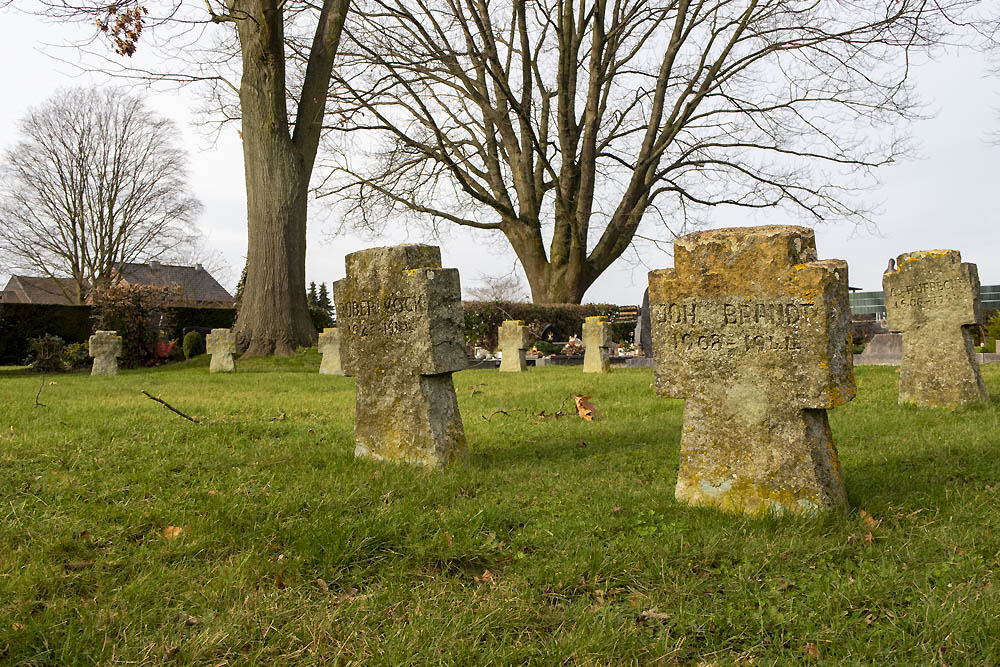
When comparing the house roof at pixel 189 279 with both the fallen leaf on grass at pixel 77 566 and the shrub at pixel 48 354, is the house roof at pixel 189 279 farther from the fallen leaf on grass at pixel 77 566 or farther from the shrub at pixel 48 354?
the fallen leaf on grass at pixel 77 566

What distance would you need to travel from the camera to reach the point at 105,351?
611 inches

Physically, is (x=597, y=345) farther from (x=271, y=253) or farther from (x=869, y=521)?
(x=869, y=521)

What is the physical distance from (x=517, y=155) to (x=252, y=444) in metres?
19.7

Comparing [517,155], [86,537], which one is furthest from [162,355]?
[86,537]

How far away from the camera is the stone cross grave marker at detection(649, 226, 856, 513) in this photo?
12.7ft

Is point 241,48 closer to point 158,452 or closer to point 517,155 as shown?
point 517,155

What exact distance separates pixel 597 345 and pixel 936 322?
7.16 meters

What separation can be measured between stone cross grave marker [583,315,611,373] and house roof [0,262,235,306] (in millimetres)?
26575

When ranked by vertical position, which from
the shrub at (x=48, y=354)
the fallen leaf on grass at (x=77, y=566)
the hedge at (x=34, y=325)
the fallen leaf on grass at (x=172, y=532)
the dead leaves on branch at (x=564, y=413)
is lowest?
the fallen leaf on grass at (x=77, y=566)

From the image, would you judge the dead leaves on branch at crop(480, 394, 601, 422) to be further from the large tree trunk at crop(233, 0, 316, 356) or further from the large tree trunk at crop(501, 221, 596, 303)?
the large tree trunk at crop(501, 221, 596, 303)

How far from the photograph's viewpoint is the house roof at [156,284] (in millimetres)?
37625

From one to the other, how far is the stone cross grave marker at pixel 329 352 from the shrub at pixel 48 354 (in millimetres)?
7246

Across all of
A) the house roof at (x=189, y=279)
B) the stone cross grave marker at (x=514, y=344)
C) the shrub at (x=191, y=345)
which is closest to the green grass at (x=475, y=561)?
the stone cross grave marker at (x=514, y=344)

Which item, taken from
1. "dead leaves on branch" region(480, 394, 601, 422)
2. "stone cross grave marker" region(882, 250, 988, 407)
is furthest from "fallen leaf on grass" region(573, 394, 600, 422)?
"stone cross grave marker" region(882, 250, 988, 407)
